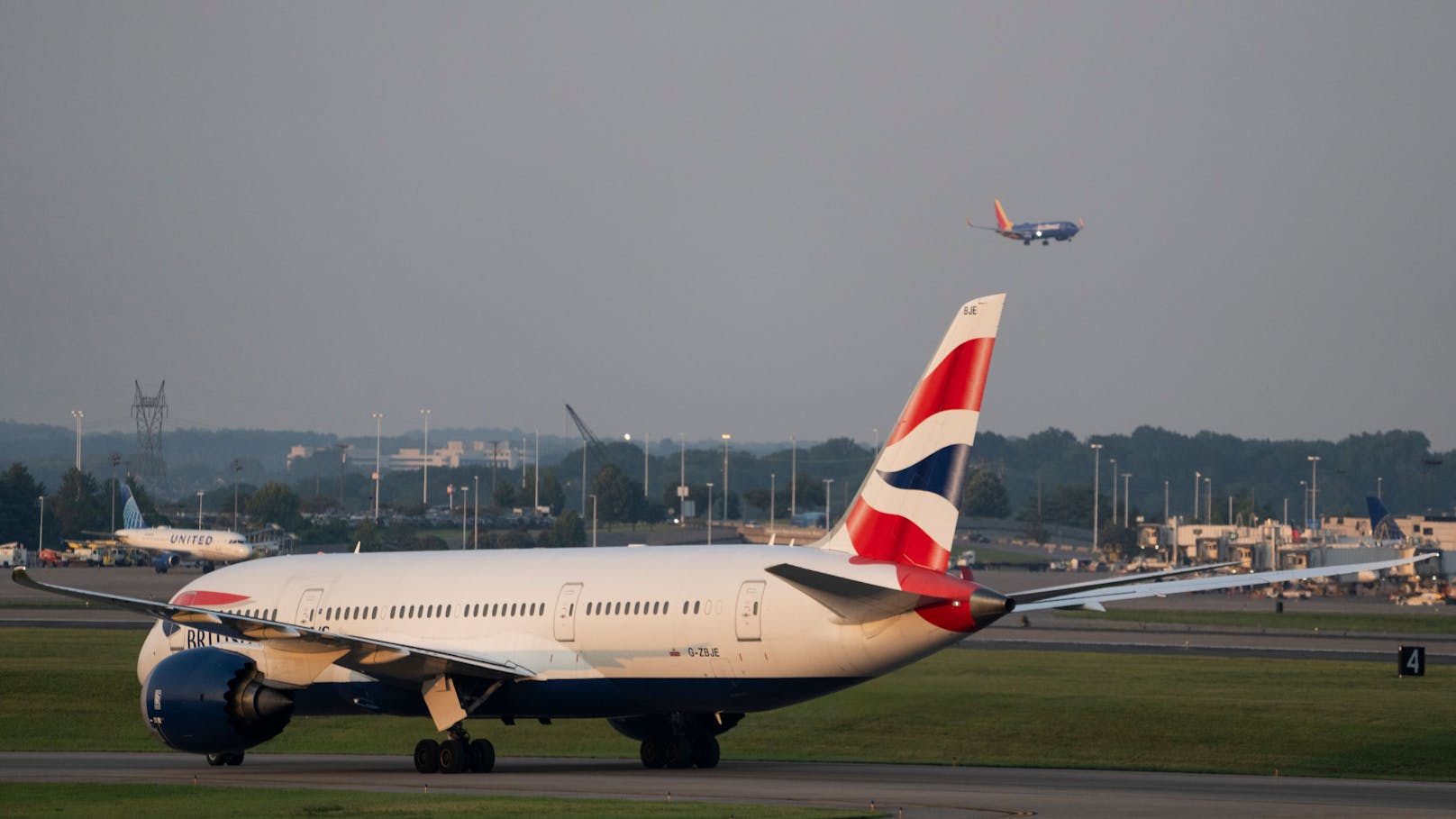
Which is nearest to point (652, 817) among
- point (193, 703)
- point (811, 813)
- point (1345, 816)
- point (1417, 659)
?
point (811, 813)

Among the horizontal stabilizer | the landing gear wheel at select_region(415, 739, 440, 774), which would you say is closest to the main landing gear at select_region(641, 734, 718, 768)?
the landing gear wheel at select_region(415, 739, 440, 774)

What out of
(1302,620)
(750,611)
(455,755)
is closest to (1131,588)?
(750,611)

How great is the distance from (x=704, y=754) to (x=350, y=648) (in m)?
6.24

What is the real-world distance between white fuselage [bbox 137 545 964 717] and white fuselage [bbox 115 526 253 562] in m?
97.7

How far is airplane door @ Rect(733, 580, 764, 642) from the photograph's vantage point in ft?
93.2

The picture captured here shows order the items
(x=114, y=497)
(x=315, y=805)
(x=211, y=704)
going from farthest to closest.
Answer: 1. (x=114, y=497)
2. (x=211, y=704)
3. (x=315, y=805)

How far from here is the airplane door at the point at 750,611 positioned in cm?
2842

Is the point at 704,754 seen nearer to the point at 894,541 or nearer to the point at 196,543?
the point at 894,541

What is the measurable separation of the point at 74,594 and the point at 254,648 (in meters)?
4.56

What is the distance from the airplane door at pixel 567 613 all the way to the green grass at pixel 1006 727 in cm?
596

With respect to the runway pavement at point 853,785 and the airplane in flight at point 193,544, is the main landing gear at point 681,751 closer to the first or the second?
the runway pavement at point 853,785

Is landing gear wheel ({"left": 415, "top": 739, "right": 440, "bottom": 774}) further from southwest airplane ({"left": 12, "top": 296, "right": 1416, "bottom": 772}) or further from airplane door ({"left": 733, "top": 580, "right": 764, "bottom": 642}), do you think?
airplane door ({"left": 733, "top": 580, "right": 764, "bottom": 642})

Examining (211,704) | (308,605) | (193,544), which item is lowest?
(211,704)

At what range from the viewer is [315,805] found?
82.3 ft
